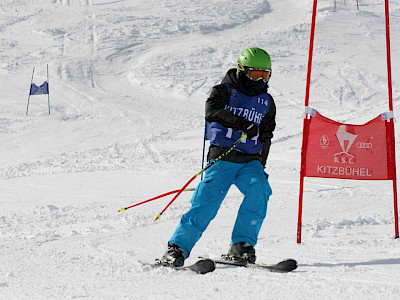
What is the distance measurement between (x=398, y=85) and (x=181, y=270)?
23023 mm

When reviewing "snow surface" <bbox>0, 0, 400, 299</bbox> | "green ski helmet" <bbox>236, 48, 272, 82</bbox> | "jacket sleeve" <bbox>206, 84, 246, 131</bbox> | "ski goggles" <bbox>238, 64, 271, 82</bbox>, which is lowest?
"snow surface" <bbox>0, 0, 400, 299</bbox>

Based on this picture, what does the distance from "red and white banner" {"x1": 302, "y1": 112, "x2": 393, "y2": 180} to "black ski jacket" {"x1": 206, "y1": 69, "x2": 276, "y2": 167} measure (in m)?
0.86

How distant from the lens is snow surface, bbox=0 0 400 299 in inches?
126

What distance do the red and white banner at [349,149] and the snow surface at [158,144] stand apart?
53 centimetres

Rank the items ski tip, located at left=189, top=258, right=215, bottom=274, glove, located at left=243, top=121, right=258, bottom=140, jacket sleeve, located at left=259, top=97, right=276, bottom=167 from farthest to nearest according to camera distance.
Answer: jacket sleeve, located at left=259, top=97, right=276, bottom=167 → glove, located at left=243, top=121, right=258, bottom=140 → ski tip, located at left=189, top=258, right=215, bottom=274

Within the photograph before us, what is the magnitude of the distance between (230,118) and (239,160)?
290 mm

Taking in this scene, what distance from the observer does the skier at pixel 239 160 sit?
142 inches

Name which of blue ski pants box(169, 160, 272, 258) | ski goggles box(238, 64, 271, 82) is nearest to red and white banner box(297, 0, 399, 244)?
ski goggles box(238, 64, 271, 82)

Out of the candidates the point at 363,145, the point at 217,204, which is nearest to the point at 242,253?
the point at 217,204

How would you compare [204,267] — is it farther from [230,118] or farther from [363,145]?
[363,145]

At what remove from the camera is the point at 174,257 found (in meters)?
3.48

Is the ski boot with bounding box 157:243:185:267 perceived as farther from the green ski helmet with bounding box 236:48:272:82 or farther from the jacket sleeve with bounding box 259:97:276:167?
the green ski helmet with bounding box 236:48:272:82

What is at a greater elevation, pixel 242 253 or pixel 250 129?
pixel 250 129

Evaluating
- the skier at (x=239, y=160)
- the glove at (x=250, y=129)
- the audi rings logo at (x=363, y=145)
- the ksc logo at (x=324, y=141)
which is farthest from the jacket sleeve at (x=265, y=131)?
the audi rings logo at (x=363, y=145)
